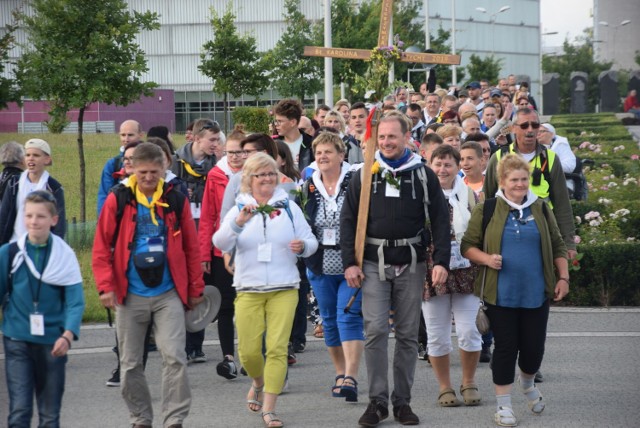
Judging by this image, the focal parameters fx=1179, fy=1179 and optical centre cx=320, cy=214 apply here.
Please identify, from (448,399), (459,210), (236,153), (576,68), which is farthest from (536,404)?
(576,68)

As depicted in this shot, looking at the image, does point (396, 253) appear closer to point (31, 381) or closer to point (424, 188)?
point (424, 188)

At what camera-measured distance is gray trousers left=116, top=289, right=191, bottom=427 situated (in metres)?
7.46

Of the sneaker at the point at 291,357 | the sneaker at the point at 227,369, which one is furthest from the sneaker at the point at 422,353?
the sneaker at the point at 227,369

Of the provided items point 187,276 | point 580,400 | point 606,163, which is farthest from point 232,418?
point 606,163

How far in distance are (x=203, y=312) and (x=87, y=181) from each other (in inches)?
803

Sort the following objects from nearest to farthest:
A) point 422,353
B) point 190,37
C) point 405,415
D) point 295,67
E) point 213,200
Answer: point 405,415 → point 213,200 → point 422,353 → point 295,67 → point 190,37

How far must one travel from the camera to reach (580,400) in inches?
337

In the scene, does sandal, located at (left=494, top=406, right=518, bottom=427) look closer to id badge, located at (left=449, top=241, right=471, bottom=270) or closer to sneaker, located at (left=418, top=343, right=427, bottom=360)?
id badge, located at (left=449, top=241, right=471, bottom=270)

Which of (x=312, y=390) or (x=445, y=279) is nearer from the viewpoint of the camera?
(x=445, y=279)

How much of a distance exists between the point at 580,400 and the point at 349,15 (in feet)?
95.1

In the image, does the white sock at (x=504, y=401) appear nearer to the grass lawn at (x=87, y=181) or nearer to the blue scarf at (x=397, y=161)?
the blue scarf at (x=397, y=161)

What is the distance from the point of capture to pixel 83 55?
1959 cm

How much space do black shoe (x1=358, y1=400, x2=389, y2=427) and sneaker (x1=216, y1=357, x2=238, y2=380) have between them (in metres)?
1.82

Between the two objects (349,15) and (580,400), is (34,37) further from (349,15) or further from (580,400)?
(349,15)
